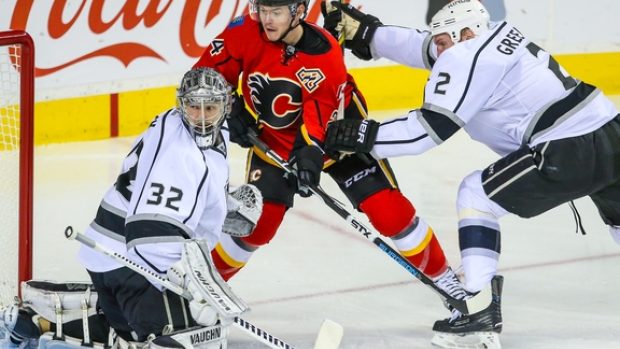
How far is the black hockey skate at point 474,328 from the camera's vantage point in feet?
13.2

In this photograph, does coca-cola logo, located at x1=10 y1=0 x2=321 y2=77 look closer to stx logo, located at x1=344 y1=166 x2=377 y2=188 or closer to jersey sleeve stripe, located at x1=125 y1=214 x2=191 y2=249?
stx logo, located at x1=344 y1=166 x2=377 y2=188

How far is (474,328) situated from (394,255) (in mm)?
316

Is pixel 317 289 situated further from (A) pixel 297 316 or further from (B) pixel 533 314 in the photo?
(B) pixel 533 314

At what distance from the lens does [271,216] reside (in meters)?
4.18

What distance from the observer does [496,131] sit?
13.4 ft

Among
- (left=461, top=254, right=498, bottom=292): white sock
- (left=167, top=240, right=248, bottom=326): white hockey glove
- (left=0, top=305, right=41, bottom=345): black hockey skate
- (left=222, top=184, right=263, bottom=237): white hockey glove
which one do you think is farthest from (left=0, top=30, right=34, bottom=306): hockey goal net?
(left=461, top=254, right=498, bottom=292): white sock

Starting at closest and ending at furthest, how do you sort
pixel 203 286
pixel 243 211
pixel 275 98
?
1. pixel 203 286
2. pixel 243 211
3. pixel 275 98

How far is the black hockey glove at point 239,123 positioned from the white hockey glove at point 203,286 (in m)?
0.87

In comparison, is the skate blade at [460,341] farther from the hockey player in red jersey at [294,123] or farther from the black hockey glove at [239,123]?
the black hockey glove at [239,123]

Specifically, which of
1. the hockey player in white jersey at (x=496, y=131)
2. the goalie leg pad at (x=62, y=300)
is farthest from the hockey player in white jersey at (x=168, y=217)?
the hockey player in white jersey at (x=496, y=131)

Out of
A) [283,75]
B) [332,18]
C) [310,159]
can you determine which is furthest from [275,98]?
[332,18]

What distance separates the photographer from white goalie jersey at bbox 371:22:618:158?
391 cm

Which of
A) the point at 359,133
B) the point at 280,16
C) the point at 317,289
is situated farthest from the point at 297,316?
the point at 280,16

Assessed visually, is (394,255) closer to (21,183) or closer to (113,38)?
(21,183)
